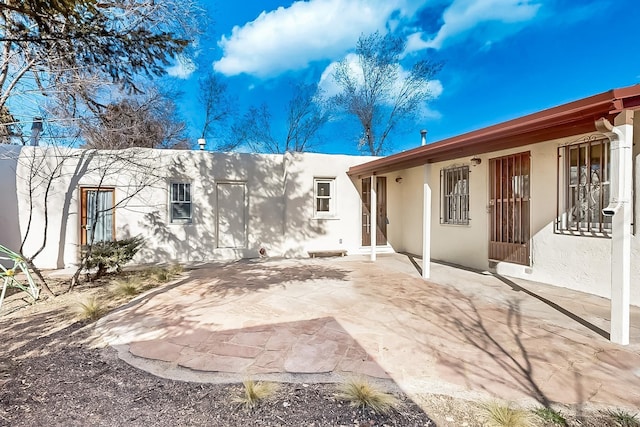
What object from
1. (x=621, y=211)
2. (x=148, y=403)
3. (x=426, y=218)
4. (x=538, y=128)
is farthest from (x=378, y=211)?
(x=148, y=403)

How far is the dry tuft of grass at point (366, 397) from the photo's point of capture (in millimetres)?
2393

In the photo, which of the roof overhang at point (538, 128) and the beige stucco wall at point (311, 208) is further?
the beige stucco wall at point (311, 208)

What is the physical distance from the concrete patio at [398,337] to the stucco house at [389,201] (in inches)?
30.1

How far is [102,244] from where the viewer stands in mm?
6742

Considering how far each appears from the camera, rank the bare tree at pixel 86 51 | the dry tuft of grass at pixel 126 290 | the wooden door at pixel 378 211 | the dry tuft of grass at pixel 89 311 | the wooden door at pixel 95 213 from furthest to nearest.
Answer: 1. the wooden door at pixel 378 211
2. the wooden door at pixel 95 213
3. the dry tuft of grass at pixel 126 290
4. the bare tree at pixel 86 51
5. the dry tuft of grass at pixel 89 311

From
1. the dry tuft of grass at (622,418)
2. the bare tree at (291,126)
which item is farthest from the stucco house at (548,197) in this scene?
the bare tree at (291,126)

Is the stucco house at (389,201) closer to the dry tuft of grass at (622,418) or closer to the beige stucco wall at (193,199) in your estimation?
the beige stucco wall at (193,199)

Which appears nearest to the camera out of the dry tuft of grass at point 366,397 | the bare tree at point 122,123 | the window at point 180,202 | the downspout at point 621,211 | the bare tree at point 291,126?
the dry tuft of grass at point 366,397

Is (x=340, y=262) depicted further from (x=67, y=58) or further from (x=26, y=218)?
(x=26, y=218)

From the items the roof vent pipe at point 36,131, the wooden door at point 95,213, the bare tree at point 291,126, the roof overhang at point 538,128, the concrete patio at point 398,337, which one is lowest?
the concrete patio at point 398,337

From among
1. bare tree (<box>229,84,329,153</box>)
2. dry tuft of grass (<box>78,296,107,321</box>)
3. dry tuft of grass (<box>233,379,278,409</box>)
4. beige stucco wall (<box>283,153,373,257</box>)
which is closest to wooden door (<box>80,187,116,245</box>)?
dry tuft of grass (<box>78,296,107,321</box>)

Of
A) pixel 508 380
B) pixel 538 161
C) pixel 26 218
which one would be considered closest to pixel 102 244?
pixel 26 218

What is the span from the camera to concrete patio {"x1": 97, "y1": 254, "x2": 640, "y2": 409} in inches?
111

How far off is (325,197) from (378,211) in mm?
1867
